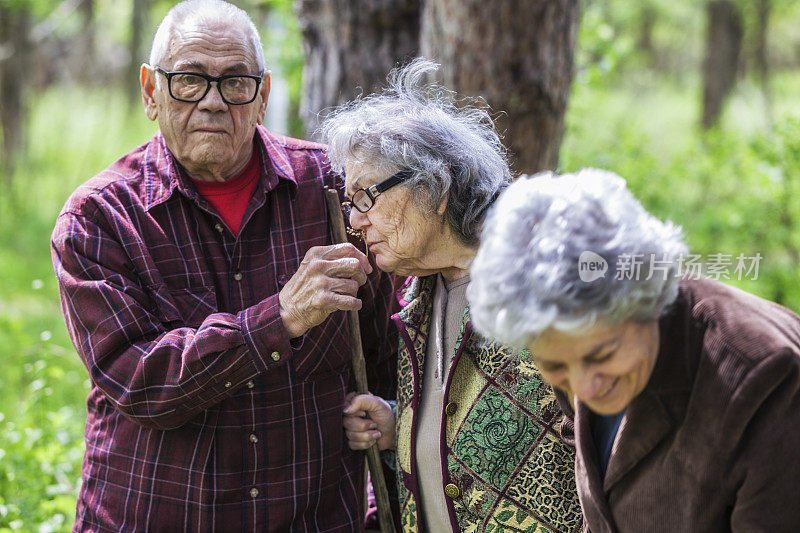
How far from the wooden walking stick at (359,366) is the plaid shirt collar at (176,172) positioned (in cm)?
15

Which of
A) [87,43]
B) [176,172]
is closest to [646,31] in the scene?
[87,43]

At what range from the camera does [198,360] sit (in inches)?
76.1

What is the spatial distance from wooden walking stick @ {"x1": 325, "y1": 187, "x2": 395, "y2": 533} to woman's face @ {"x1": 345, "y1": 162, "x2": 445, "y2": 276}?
215mm

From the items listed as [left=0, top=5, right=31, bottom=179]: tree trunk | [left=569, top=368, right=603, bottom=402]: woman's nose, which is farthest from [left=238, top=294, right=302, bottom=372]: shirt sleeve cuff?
[left=0, top=5, right=31, bottom=179]: tree trunk

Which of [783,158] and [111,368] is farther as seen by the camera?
[783,158]

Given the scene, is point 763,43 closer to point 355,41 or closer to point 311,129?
→ point 355,41

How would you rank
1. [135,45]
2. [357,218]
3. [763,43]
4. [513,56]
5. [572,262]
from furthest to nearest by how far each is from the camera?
[135,45], [763,43], [513,56], [357,218], [572,262]

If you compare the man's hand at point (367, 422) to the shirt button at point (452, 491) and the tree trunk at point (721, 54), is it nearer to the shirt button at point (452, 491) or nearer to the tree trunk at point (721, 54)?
the shirt button at point (452, 491)

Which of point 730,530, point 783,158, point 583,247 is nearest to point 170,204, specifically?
point 583,247

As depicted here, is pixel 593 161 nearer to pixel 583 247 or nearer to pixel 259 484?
pixel 259 484

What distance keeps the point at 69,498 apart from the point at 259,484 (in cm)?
155

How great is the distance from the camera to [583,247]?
4.29ft

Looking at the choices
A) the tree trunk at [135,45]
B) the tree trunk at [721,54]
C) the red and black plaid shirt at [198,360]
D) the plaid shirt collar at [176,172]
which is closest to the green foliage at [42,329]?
the tree trunk at [135,45]

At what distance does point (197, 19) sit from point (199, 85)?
0.19 m
